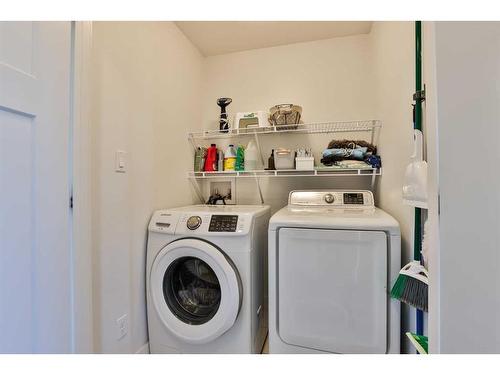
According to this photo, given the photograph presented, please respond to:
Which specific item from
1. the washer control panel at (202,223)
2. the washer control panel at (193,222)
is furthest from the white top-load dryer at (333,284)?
the washer control panel at (193,222)

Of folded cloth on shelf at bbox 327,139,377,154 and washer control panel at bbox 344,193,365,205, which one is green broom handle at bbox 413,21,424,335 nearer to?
washer control panel at bbox 344,193,365,205

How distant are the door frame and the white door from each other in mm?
25

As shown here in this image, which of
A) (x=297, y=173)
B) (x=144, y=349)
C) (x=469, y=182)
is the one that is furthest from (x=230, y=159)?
(x=469, y=182)

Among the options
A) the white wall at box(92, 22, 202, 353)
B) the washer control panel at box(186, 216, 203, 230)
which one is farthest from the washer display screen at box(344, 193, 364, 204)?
the white wall at box(92, 22, 202, 353)

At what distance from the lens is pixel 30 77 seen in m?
0.83

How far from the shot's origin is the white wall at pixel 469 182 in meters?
0.38

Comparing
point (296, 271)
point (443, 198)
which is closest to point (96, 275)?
point (296, 271)

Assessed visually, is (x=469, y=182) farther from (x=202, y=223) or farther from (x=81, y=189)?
(x=81, y=189)

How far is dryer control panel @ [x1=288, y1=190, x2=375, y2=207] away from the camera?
1.67 m

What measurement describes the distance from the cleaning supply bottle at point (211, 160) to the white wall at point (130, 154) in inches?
11.2

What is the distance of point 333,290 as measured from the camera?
1.15m

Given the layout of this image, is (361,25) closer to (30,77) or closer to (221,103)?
(221,103)

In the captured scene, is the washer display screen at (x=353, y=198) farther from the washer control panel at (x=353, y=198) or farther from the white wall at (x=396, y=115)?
the white wall at (x=396, y=115)
